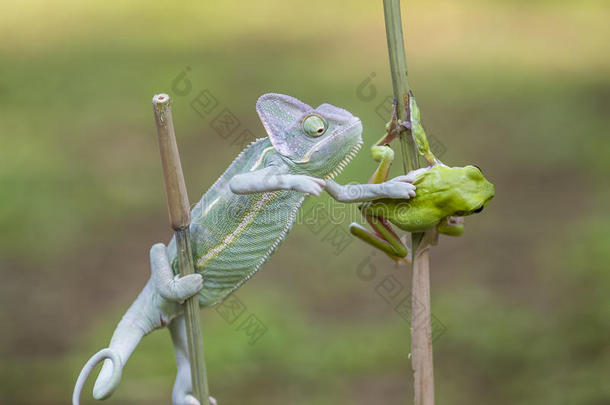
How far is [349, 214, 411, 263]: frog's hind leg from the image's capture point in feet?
4.30

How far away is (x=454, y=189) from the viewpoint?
3.84 feet

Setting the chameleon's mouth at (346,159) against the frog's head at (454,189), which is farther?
the chameleon's mouth at (346,159)

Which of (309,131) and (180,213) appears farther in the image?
(309,131)

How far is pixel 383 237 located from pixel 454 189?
214mm

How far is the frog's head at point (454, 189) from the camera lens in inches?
46.1

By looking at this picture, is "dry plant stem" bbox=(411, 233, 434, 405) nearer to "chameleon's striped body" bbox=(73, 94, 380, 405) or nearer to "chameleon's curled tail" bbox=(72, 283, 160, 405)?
"chameleon's striped body" bbox=(73, 94, 380, 405)

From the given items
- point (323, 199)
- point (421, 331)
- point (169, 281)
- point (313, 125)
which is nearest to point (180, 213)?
point (169, 281)

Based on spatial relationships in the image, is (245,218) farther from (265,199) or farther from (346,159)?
(346,159)

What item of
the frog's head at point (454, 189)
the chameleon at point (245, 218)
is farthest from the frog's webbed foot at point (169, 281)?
the frog's head at point (454, 189)

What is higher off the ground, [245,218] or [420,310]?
[245,218]

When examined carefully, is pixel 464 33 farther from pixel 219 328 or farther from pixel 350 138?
pixel 350 138

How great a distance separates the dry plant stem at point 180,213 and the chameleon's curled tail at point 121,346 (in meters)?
0.18

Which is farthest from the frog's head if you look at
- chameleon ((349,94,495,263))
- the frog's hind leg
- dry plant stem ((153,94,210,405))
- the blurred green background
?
the blurred green background

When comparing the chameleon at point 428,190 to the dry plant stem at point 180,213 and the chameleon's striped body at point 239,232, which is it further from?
the dry plant stem at point 180,213
